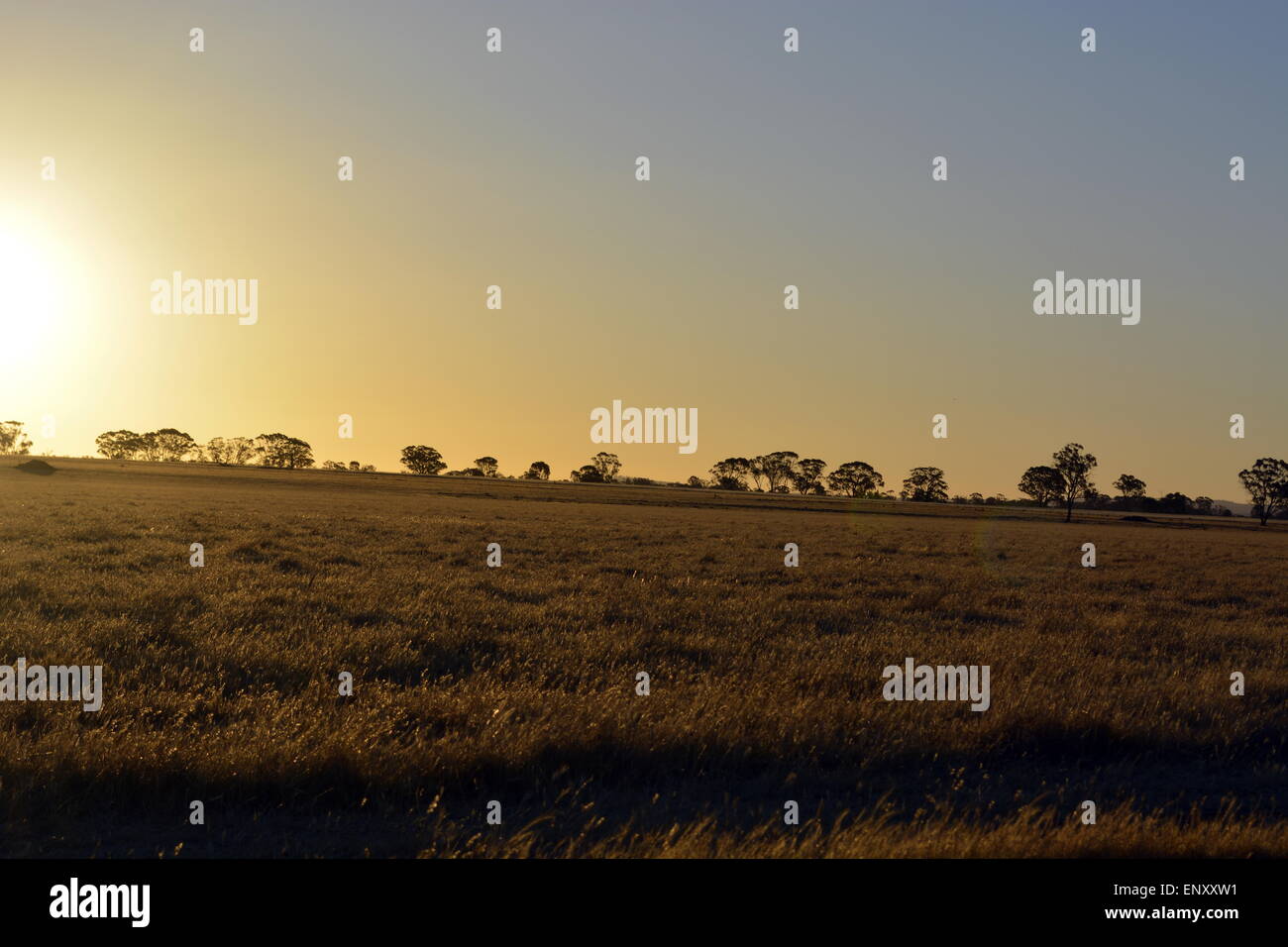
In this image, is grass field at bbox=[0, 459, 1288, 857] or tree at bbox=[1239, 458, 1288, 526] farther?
tree at bbox=[1239, 458, 1288, 526]

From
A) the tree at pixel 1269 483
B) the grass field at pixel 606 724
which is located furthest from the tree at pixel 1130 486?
the grass field at pixel 606 724

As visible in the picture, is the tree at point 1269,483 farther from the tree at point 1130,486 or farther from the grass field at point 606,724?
the grass field at point 606,724

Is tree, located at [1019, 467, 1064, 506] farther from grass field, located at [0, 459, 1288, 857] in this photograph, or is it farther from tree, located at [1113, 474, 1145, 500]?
grass field, located at [0, 459, 1288, 857]

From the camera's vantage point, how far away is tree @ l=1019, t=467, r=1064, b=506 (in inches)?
5423

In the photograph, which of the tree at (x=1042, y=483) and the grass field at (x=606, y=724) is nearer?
the grass field at (x=606, y=724)

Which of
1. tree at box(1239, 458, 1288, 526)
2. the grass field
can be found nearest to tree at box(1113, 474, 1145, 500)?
tree at box(1239, 458, 1288, 526)

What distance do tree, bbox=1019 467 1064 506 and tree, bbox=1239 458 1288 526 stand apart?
3345 cm

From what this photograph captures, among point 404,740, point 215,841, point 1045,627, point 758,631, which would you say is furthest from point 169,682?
point 1045,627

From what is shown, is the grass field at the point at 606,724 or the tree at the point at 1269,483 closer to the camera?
the grass field at the point at 606,724

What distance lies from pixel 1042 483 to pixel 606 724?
15114 cm

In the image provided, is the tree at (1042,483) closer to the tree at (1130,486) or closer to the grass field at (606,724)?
the tree at (1130,486)

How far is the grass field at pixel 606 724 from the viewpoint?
6035 millimetres

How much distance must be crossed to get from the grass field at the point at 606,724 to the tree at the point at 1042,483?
430 ft
